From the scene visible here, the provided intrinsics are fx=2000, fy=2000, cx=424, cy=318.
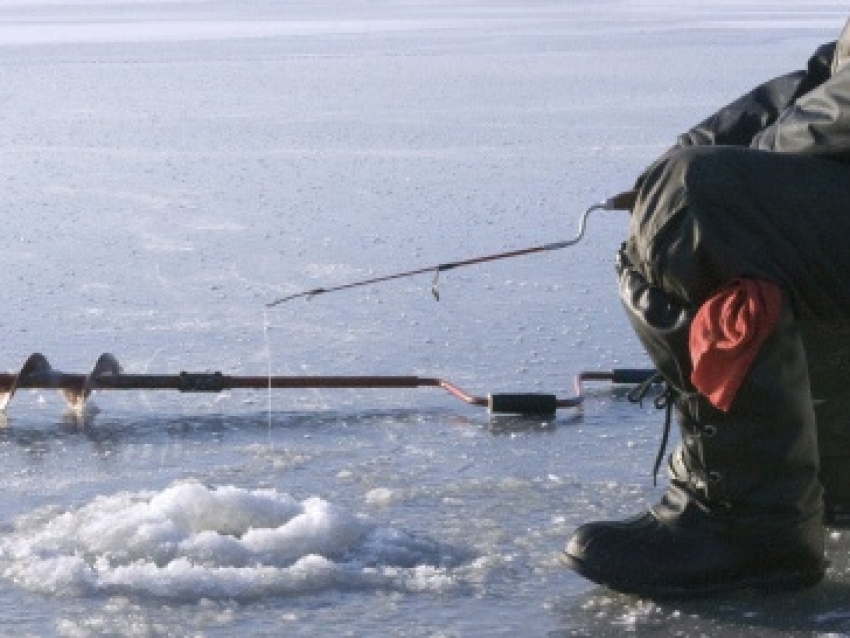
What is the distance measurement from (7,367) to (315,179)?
3.93m

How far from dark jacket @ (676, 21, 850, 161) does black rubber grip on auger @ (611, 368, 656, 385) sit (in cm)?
125

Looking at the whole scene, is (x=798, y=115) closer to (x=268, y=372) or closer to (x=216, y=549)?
(x=216, y=549)

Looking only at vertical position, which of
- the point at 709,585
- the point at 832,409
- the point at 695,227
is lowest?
the point at 709,585

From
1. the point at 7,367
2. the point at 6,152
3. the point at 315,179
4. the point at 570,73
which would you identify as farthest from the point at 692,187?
the point at 570,73

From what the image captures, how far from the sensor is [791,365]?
11.2 feet

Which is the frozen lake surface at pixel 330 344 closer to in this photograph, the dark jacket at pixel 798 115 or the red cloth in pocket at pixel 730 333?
the red cloth in pocket at pixel 730 333

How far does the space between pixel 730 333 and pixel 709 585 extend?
1.62 ft

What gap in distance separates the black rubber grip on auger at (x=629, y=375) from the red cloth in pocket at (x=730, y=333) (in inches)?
73.5

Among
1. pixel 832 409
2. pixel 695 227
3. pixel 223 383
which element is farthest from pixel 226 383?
pixel 695 227

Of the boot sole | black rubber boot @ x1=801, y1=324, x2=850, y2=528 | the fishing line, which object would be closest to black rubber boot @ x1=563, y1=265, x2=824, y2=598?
the boot sole

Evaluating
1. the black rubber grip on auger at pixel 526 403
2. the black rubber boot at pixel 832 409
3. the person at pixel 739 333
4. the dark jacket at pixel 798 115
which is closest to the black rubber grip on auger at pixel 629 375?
the black rubber grip on auger at pixel 526 403

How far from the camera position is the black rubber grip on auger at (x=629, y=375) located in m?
5.25

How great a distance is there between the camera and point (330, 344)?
233 inches

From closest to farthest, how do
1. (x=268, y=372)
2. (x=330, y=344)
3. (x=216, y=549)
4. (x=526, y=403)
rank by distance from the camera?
(x=216, y=549), (x=526, y=403), (x=268, y=372), (x=330, y=344)
